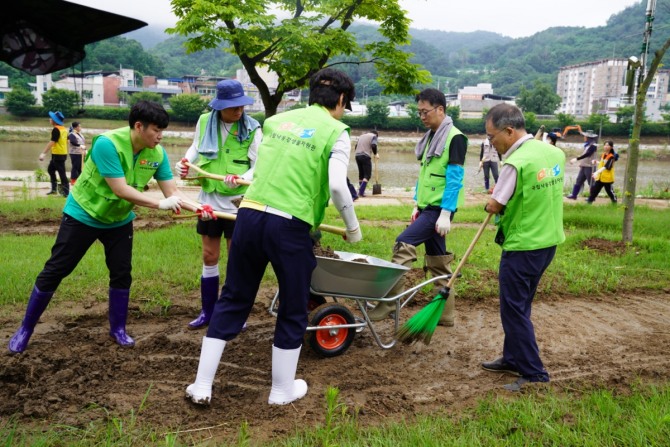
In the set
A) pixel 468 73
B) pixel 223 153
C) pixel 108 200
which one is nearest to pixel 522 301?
pixel 223 153

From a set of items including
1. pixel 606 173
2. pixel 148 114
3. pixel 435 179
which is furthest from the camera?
pixel 606 173

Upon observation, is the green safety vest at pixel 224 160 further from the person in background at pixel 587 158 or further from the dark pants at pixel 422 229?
the person in background at pixel 587 158

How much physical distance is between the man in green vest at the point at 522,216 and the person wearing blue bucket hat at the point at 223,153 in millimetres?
1875

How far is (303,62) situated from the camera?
748cm

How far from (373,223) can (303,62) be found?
298cm

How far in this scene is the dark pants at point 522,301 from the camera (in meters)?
3.60

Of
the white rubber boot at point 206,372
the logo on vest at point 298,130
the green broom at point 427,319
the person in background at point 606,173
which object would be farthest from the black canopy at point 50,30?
the person in background at point 606,173

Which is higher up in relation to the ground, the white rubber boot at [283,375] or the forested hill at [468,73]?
the forested hill at [468,73]

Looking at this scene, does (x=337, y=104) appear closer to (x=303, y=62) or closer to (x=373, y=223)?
(x=303, y=62)

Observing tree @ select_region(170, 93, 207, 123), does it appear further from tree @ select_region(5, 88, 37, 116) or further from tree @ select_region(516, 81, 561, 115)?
tree @ select_region(516, 81, 561, 115)

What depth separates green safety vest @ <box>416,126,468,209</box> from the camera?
4.43m

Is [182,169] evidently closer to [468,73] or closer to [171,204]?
[171,204]

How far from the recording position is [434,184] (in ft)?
14.8

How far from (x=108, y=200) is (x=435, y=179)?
2433mm
